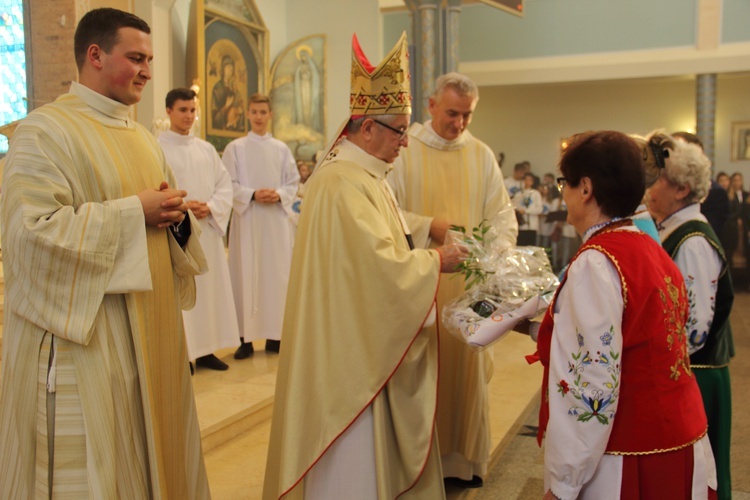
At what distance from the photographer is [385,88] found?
2689mm

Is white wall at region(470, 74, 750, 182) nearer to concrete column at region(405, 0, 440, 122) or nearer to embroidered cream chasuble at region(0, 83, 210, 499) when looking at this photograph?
concrete column at region(405, 0, 440, 122)

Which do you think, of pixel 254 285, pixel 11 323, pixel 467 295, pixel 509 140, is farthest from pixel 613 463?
pixel 509 140

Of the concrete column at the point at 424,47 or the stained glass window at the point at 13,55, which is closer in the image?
the stained glass window at the point at 13,55

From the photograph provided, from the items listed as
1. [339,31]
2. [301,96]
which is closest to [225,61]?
[301,96]

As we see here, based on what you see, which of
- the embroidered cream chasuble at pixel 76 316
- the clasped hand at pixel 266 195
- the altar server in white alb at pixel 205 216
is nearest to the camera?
the embroidered cream chasuble at pixel 76 316

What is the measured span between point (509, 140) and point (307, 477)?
15.5 m

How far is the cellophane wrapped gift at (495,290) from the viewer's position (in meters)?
2.48

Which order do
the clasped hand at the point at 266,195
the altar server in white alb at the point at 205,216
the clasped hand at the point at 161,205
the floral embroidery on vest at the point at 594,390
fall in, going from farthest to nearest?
the clasped hand at the point at 266,195 < the altar server in white alb at the point at 205,216 < the clasped hand at the point at 161,205 < the floral embroidery on vest at the point at 594,390

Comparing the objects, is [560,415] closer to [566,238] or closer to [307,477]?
[307,477]

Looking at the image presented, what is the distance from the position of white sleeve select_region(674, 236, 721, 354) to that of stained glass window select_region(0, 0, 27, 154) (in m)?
A: 5.84

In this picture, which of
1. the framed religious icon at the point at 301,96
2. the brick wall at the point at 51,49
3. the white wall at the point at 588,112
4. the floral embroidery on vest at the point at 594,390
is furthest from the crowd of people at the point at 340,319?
the white wall at the point at 588,112

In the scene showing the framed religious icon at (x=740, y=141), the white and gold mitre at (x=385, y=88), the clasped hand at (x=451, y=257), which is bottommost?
the clasped hand at (x=451, y=257)

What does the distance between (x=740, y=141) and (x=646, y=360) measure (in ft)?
52.1

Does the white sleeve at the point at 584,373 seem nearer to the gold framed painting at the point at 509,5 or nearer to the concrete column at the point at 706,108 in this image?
the gold framed painting at the point at 509,5
